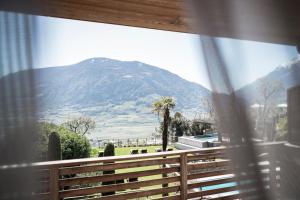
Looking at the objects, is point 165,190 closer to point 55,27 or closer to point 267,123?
point 267,123

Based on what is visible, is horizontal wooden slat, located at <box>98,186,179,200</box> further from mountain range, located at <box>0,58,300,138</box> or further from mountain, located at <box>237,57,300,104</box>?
mountain range, located at <box>0,58,300,138</box>

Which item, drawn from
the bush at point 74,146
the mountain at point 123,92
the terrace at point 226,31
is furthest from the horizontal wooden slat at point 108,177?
the mountain at point 123,92

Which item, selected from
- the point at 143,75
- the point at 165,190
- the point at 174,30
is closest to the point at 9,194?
the point at 174,30

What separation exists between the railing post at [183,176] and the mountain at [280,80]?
1902 mm

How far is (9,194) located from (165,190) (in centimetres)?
225

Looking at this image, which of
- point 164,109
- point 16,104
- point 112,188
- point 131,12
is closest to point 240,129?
point 16,104

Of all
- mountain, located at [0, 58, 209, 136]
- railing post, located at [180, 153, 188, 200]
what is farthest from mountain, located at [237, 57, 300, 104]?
mountain, located at [0, 58, 209, 136]

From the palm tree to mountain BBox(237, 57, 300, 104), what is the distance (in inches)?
439

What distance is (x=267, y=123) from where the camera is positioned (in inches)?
30.4

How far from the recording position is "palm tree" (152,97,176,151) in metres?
12.0

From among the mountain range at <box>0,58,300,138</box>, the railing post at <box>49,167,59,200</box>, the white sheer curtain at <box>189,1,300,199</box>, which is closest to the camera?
the white sheer curtain at <box>189,1,300,199</box>

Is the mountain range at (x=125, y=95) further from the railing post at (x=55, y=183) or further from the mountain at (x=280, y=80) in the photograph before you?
the mountain at (x=280, y=80)

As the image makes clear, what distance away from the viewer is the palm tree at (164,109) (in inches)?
473

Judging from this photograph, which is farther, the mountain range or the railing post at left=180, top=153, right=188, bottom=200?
the mountain range
